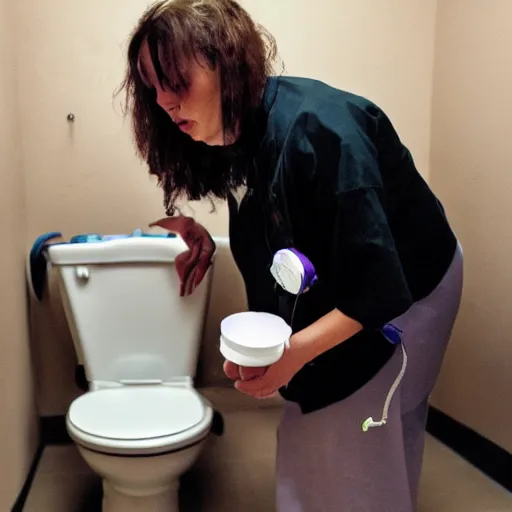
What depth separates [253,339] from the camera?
2.31 ft

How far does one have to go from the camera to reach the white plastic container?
675mm

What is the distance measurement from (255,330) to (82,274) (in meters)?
0.85

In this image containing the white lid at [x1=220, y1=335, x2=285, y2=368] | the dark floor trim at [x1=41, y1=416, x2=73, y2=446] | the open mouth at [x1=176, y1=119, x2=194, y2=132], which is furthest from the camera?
the dark floor trim at [x1=41, y1=416, x2=73, y2=446]

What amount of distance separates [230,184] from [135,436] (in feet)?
1.73

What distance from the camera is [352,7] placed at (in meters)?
1.71

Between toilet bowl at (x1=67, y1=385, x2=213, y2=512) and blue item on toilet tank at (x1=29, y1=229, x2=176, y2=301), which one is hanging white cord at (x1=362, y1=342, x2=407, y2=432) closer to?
toilet bowl at (x1=67, y1=385, x2=213, y2=512)

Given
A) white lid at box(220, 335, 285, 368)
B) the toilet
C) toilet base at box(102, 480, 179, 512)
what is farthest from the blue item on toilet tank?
→ white lid at box(220, 335, 285, 368)

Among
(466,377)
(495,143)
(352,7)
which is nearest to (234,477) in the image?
(466,377)

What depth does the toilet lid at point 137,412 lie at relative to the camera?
1.14 meters

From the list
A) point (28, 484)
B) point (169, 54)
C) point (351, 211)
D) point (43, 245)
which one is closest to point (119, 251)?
point (43, 245)

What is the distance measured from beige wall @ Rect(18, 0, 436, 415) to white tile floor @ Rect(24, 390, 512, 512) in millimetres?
247

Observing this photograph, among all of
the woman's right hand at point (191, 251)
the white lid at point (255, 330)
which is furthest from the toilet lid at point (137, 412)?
the white lid at point (255, 330)

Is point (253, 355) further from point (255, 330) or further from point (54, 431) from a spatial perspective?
point (54, 431)

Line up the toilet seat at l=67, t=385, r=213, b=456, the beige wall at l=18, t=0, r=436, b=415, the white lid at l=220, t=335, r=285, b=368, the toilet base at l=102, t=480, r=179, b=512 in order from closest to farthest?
1. the white lid at l=220, t=335, r=285, b=368
2. the toilet seat at l=67, t=385, r=213, b=456
3. the toilet base at l=102, t=480, r=179, b=512
4. the beige wall at l=18, t=0, r=436, b=415
